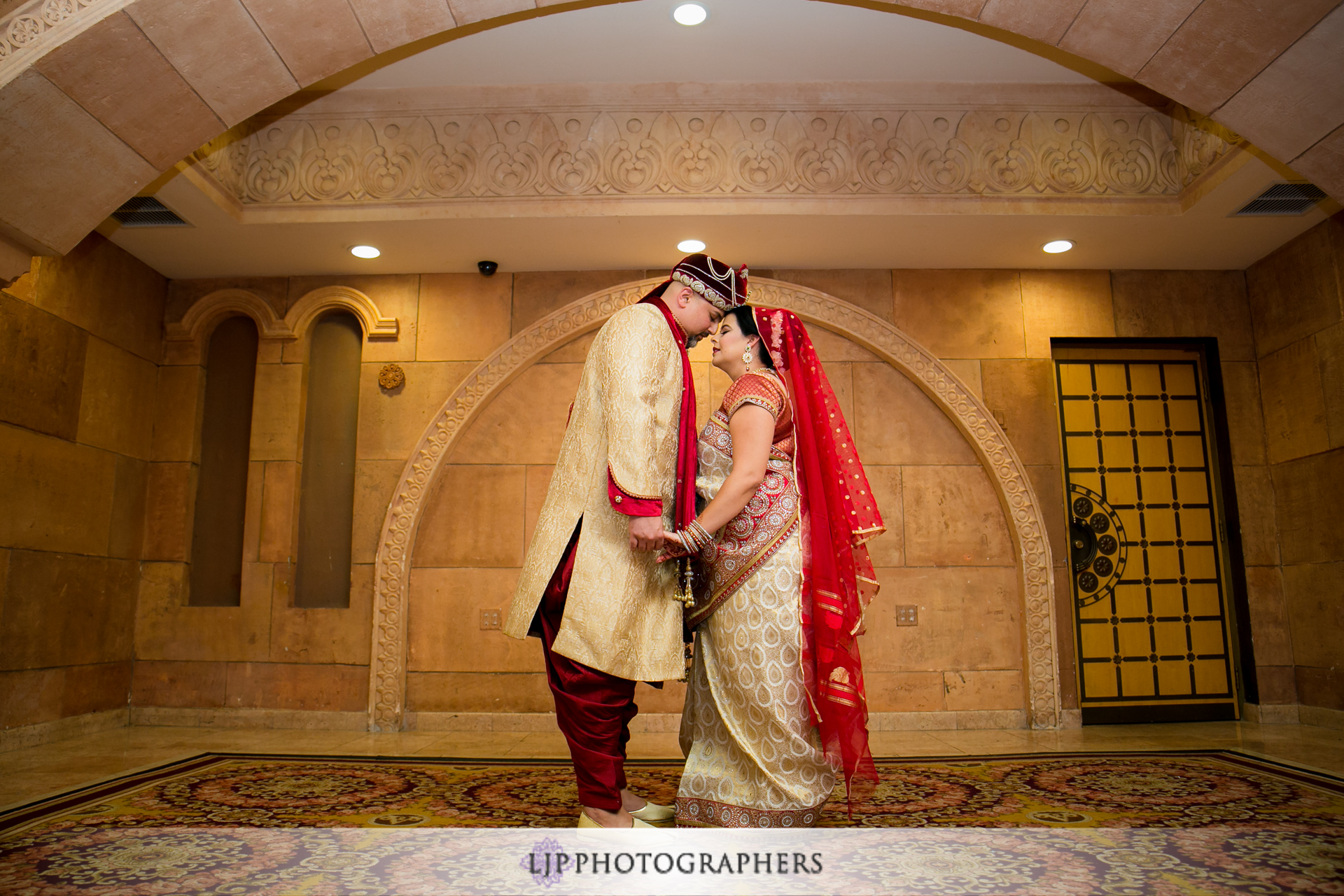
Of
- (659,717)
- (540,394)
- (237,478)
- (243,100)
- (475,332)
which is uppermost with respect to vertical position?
(243,100)

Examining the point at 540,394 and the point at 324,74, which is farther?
the point at 540,394

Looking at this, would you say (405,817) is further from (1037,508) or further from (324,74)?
(1037,508)

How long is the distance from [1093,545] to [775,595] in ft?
11.7

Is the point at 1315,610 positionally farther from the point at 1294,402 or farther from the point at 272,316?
the point at 272,316

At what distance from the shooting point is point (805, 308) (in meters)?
4.97

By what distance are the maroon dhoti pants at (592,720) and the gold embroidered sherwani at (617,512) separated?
59 mm

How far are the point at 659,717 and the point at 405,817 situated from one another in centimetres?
219

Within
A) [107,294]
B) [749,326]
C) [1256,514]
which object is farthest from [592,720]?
[1256,514]

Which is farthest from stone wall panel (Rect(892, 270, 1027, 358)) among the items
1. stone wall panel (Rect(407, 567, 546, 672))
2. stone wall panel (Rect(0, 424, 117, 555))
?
stone wall panel (Rect(0, 424, 117, 555))

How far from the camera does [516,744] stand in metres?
4.09

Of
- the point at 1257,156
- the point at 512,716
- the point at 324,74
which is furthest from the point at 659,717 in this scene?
the point at 1257,156

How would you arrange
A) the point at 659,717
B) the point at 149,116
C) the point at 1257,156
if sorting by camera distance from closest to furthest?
the point at 149,116 → the point at 1257,156 → the point at 659,717

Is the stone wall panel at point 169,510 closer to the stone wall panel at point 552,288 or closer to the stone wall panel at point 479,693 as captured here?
the stone wall panel at point 479,693

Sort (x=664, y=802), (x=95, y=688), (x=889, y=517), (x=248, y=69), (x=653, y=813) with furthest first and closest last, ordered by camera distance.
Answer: (x=889, y=517) → (x=95, y=688) → (x=248, y=69) → (x=664, y=802) → (x=653, y=813)
